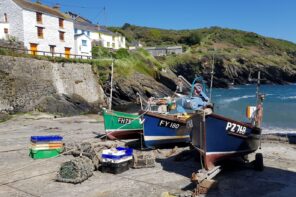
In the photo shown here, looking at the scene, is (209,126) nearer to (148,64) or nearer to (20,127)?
(20,127)

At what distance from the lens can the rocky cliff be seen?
26.0m

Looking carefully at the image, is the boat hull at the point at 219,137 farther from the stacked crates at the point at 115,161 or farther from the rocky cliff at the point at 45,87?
the rocky cliff at the point at 45,87

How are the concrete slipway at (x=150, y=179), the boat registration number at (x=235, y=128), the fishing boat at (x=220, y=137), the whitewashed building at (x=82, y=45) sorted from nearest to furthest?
1. the concrete slipway at (x=150, y=179)
2. the fishing boat at (x=220, y=137)
3. the boat registration number at (x=235, y=128)
4. the whitewashed building at (x=82, y=45)

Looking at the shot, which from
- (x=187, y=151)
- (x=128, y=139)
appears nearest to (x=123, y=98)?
(x=128, y=139)

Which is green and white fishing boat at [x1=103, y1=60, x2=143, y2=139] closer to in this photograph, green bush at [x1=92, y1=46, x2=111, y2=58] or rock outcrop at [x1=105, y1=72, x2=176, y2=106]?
rock outcrop at [x1=105, y1=72, x2=176, y2=106]

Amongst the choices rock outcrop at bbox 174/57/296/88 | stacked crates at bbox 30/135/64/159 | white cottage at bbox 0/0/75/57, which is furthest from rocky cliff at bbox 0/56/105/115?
rock outcrop at bbox 174/57/296/88

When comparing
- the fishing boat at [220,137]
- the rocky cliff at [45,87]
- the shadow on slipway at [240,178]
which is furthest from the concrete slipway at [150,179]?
the rocky cliff at [45,87]

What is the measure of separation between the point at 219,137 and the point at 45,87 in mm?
21866

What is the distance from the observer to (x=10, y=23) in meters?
34.8

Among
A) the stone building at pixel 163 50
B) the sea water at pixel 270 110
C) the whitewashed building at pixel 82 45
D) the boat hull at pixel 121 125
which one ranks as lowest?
the sea water at pixel 270 110

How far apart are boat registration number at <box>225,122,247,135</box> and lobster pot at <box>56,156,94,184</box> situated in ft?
13.6

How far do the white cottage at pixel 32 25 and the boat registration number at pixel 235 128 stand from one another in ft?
85.1

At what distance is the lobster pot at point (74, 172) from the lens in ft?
31.2

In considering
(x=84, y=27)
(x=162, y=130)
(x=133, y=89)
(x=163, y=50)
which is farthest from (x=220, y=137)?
(x=163, y=50)
